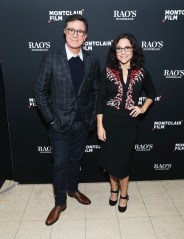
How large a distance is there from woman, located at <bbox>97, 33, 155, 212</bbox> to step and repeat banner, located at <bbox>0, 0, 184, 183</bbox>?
1.39 feet

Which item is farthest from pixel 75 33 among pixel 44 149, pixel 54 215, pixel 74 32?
pixel 54 215

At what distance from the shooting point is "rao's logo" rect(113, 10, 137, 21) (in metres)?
2.53

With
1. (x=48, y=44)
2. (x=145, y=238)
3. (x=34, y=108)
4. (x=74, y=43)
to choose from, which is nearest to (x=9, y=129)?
(x=34, y=108)

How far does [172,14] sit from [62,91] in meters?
1.38

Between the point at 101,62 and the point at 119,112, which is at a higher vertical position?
the point at 101,62

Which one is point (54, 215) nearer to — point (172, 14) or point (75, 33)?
point (75, 33)

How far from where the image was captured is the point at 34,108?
9.17 ft

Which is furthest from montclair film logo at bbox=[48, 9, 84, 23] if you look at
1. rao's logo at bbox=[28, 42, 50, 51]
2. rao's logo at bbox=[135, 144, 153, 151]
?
rao's logo at bbox=[135, 144, 153, 151]

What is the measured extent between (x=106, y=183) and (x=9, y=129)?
132 centimetres

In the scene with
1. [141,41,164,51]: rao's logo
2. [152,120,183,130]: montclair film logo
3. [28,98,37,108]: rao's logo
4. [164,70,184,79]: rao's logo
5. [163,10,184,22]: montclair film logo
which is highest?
[163,10,184,22]: montclair film logo

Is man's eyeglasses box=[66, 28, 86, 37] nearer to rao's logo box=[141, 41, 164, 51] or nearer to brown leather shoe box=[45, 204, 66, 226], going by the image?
rao's logo box=[141, 41, 164, 51]

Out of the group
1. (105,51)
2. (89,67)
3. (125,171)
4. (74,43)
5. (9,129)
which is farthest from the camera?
(9,129)

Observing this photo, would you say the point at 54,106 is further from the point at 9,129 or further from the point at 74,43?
the point at 9,129

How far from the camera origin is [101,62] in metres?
2.68
